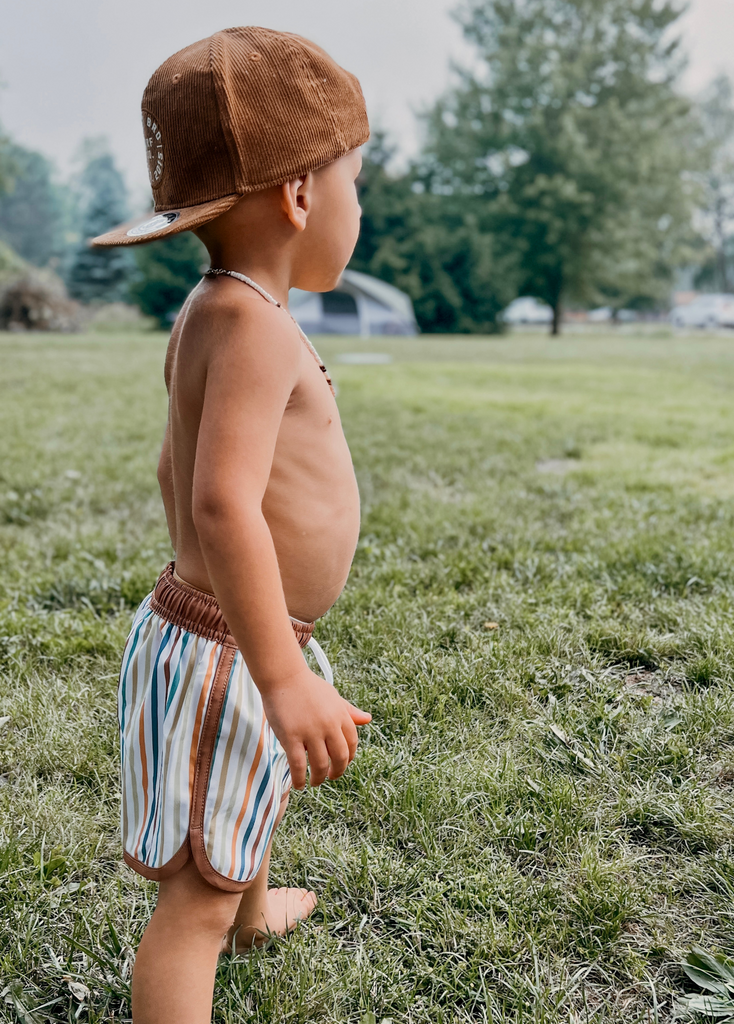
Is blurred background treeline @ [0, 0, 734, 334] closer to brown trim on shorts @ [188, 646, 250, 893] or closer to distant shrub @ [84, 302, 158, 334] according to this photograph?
distant shrub @ [84, 302, 158, 334]

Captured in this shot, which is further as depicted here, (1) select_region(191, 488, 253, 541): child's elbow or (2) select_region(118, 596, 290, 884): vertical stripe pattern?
(2) select_region(118, 596, 290, 884): vertical stripe pattern

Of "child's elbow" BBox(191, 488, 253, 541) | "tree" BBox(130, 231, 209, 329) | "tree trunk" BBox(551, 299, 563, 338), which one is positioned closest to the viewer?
"child's elbow" BBox(191, 488, 253, 541)

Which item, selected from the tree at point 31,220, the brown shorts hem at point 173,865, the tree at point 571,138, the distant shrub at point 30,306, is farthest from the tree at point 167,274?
the tree at point 31,220

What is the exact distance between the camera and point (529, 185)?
3105cm

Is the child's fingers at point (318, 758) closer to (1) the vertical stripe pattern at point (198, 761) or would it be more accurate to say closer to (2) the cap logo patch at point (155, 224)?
(1) the vertical stripe pattern at point (198, 761)

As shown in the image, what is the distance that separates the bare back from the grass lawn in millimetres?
621

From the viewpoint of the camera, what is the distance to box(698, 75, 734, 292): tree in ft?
145

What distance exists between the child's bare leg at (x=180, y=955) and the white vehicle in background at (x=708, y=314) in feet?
142

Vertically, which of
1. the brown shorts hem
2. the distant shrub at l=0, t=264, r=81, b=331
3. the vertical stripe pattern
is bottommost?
the brown shorts hem

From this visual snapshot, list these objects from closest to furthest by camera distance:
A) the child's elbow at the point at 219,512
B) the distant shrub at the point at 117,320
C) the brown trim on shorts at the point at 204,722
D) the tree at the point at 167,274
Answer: the child's elbow at the point at 219,512
the brown trim on shorts at the point at 204,722
the distant shrub at the point at 117,320
the tree at the point at 167,274

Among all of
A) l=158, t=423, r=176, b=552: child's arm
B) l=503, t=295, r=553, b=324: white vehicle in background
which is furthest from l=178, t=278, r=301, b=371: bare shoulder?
l=503, t=295, r=553, b=324: white vehicle in background

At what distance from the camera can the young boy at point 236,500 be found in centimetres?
106

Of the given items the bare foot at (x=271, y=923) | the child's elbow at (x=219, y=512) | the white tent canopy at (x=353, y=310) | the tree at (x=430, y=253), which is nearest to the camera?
the child's elbow at (x=219, y=512)

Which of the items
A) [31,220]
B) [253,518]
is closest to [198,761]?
[253,518]
